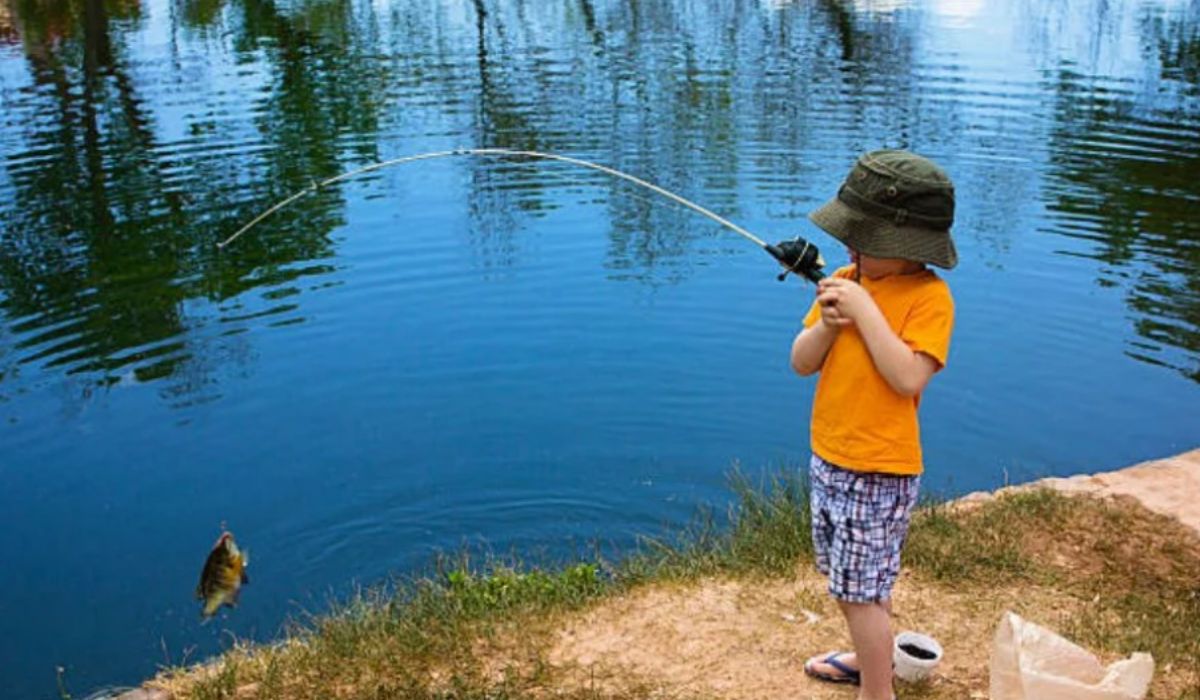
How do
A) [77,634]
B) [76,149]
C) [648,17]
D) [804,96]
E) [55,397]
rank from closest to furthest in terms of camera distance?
[77,634]
[55,397]
[76,149]
[804,96]
[648,17]

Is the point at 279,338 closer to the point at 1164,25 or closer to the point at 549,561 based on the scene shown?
the point at 549,561

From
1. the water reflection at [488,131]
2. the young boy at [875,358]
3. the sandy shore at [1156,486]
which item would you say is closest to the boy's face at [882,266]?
the young boy at [875,358]

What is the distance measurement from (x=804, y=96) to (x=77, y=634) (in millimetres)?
12976

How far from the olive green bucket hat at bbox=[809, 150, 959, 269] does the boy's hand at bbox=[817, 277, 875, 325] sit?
11cm

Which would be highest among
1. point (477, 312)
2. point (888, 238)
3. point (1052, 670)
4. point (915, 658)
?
point (888, 238)

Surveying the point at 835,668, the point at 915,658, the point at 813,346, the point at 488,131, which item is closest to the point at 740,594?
the point at 835,668

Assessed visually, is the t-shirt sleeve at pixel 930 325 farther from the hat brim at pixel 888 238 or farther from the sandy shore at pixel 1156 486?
the sandy shore at pixel 1156 486

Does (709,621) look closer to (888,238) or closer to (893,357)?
(893,357)

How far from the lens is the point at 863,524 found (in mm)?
3195

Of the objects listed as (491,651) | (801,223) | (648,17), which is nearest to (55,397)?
(491,651)

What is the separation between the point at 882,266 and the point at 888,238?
95 mm

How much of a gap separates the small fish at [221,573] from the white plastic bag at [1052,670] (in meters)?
2.48

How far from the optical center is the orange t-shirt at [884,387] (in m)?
3.09

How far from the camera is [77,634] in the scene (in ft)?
18.5
